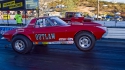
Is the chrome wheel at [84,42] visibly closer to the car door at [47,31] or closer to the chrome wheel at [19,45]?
the car door at [47,31]

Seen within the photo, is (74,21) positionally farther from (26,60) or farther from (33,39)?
(26,60)

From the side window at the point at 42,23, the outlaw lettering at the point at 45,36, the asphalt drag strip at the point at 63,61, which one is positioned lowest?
the asphalt drag strip at the point at 63,61

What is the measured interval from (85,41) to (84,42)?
6 centimetres

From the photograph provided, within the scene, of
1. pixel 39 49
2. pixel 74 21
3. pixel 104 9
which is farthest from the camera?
pixel 104 9

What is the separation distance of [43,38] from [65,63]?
7.85ft

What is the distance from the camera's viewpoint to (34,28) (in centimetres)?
1041

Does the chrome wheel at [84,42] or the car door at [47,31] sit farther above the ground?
the car door at [47,31]

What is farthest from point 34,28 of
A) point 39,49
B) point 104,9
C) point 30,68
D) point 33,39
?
point 104,9

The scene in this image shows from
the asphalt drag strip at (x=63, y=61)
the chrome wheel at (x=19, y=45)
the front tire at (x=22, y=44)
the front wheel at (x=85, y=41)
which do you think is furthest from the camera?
the chrome wheel at (x=19, y=45)

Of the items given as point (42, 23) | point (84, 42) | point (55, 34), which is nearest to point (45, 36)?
point (55, 34)

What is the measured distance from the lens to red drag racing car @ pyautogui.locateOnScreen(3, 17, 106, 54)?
10156mm

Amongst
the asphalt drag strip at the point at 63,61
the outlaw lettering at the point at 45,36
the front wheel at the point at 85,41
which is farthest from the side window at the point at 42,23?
the front wheel at the point at 85,41

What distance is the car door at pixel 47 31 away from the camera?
401 inches

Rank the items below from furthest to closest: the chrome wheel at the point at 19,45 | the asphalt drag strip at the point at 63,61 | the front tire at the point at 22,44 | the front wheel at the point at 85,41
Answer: the chrome wheel at the point at 19,45
the front tire at the point at 22,44
the front wheel at the point at 85,41
the asphalt drag strip at the point at 63,61
